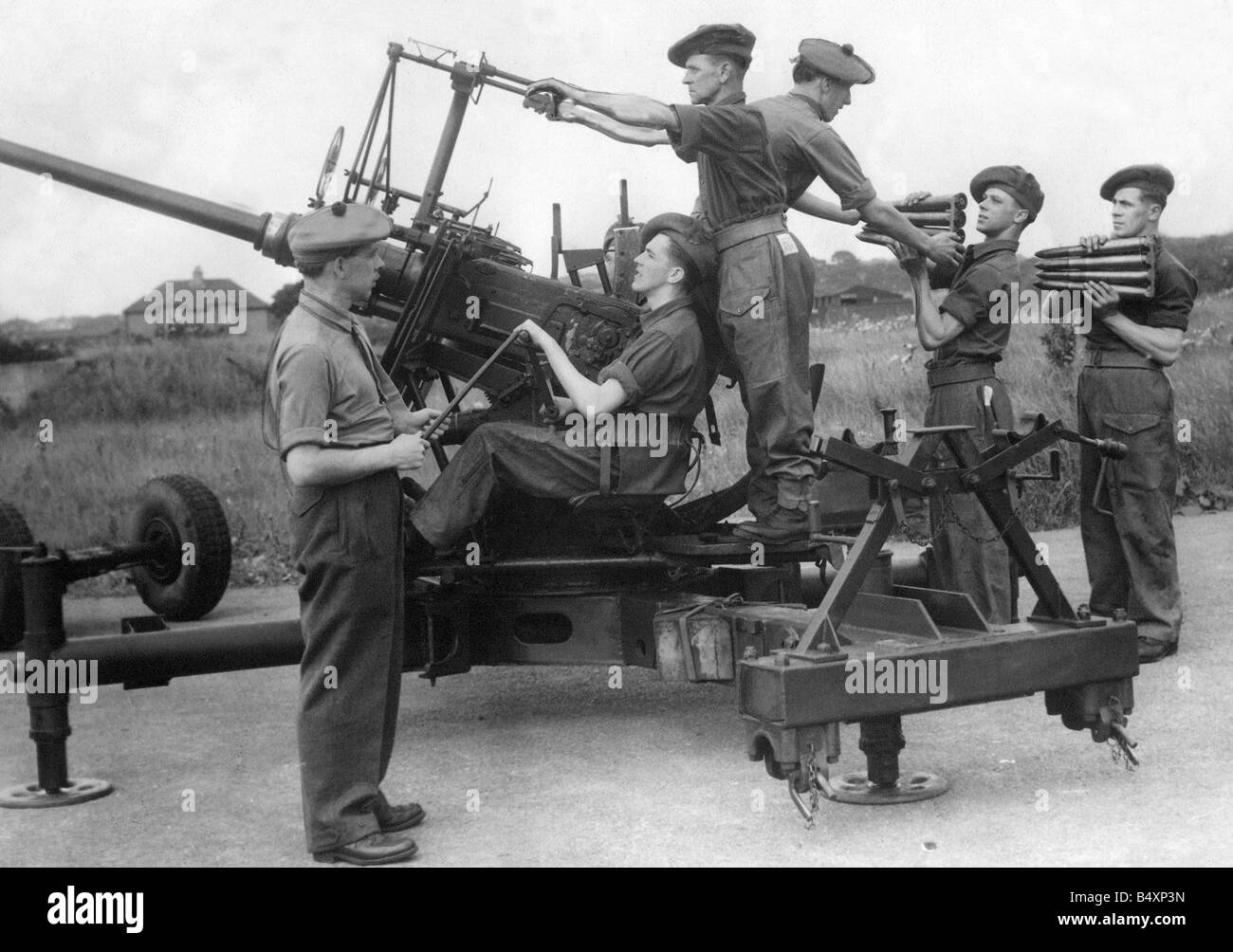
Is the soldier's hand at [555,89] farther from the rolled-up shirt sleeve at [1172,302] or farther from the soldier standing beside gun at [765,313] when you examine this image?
the rolled-up shirt sleeve at [1172,302]

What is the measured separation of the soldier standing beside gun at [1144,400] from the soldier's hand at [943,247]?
96 cm

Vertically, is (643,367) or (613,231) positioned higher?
(613,231)

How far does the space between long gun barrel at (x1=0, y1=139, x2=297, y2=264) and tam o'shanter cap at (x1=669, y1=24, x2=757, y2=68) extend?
6.99 ft

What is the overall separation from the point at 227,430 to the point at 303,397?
7956mm

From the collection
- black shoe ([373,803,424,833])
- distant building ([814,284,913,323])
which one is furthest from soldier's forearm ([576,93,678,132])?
distant building ([814,284,913,323])

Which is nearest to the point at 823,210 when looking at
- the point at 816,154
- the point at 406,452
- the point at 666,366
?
the point at 816,154

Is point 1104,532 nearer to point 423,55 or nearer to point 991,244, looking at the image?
point 991,244

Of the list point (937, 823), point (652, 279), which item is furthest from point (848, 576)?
point (652, 279)

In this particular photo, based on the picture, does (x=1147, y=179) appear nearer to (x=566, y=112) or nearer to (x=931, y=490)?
(x=931, y=490)

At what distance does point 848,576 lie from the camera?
3830mm

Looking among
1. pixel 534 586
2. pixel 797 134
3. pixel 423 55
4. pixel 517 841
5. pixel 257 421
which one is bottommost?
pixel 517 841

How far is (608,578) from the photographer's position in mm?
5188

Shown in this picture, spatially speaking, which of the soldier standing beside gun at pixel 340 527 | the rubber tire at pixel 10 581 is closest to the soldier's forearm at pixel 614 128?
the soldier standing beside gun at pixel 340 527

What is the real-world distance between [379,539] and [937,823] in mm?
1760
